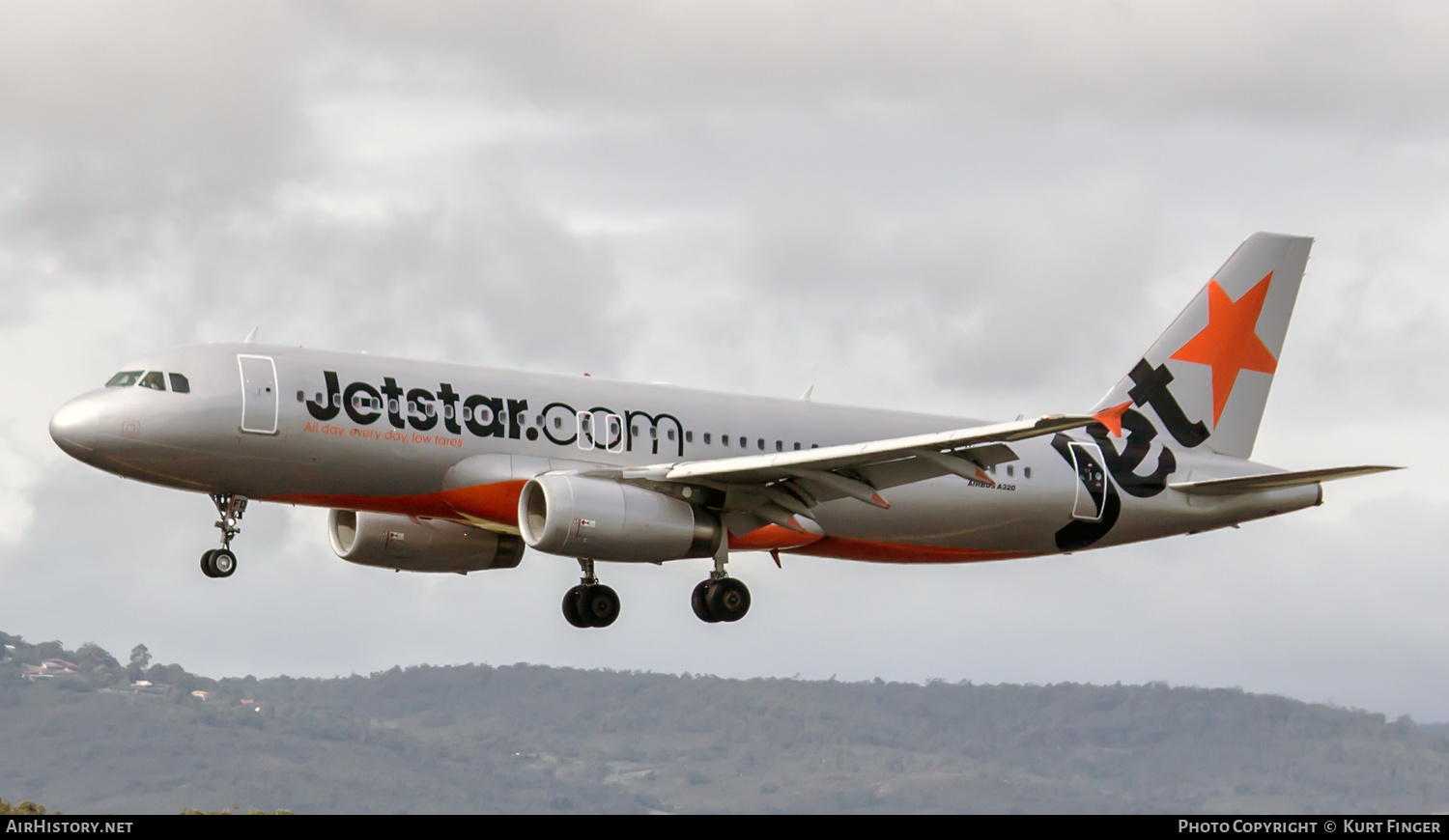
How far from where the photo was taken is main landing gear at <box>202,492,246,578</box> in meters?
35.3

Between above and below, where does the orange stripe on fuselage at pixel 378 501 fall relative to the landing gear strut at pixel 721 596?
above

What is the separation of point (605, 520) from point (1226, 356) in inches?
736

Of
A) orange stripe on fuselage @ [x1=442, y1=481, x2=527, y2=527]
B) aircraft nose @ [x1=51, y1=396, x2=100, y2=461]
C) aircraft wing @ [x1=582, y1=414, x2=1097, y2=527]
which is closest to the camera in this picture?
aircraft wing @ [x1=582, y1=414, x2=1097, y2=527]

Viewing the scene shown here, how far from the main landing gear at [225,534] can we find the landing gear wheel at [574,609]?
26.4ft

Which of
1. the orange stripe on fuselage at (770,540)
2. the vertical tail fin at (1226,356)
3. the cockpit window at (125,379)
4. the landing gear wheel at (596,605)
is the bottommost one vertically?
the landing gear wheel at (596,605)

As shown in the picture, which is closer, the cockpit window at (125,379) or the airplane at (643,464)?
→ the airplane at (643,464)

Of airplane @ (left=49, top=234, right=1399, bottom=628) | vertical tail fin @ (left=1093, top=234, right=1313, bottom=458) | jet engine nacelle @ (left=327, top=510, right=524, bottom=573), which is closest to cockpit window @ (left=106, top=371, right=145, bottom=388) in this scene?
airplane @ (left=49, top=234, right=1399, bottom=628)

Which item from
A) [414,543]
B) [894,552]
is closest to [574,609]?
[414,543]

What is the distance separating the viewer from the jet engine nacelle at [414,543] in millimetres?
40594

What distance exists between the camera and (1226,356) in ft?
151

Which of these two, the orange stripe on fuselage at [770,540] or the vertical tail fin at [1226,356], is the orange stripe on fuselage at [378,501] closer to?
the orange stripe on fuselage at [770,540]

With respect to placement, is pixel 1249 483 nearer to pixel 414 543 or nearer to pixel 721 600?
pixel 721 600

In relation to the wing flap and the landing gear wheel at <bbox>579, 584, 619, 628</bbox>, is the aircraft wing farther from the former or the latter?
the landing gear wheel at <bbox>579, 584, 619, 628</bbox>

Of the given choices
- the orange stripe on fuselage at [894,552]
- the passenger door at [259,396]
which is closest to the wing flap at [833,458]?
the orange stripe on fuselage at [894,552]
